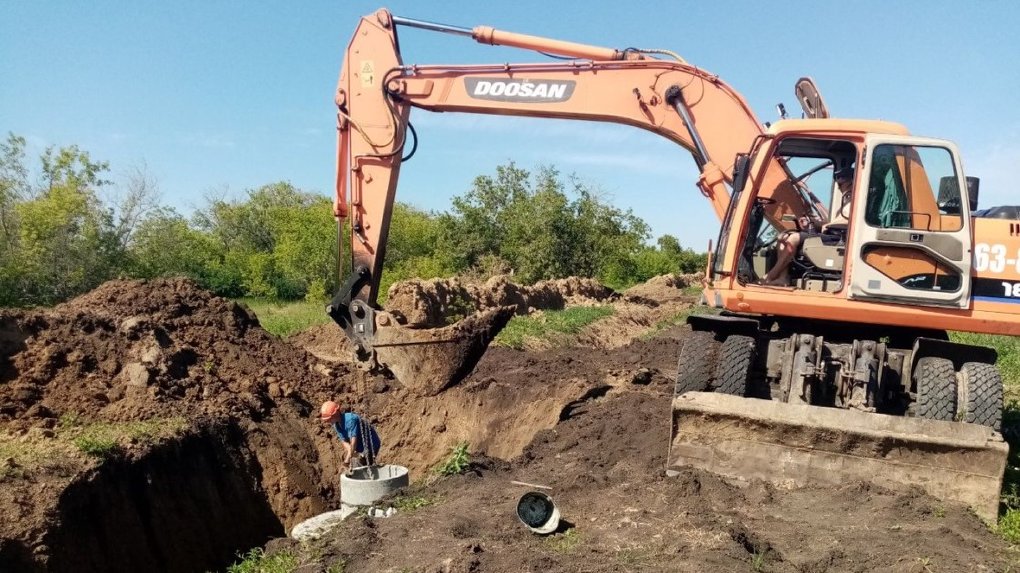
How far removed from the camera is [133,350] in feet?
30.9

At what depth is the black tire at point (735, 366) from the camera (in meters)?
6.12

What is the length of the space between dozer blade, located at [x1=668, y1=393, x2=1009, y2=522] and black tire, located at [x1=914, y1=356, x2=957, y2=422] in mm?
481

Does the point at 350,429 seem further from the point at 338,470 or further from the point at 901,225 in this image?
the point at 901,225

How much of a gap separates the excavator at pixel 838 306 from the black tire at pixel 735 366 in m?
0.01

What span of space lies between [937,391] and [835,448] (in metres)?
1.10

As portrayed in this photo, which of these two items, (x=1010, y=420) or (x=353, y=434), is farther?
(x=1010, y=420)

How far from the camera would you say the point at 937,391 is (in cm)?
582

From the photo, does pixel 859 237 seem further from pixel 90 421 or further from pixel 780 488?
pixel 90 421

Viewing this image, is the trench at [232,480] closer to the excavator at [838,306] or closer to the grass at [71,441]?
the grass at [71,441]

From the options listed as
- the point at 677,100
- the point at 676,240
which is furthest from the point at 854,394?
the point at 676,240

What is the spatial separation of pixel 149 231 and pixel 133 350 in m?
17.8

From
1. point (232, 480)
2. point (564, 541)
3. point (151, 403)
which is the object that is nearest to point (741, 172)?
point (564, 541)

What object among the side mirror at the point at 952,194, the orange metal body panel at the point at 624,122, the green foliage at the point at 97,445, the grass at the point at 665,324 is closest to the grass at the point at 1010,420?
the orange metal body panel at the point at 624,122

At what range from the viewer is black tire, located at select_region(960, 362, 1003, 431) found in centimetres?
568
